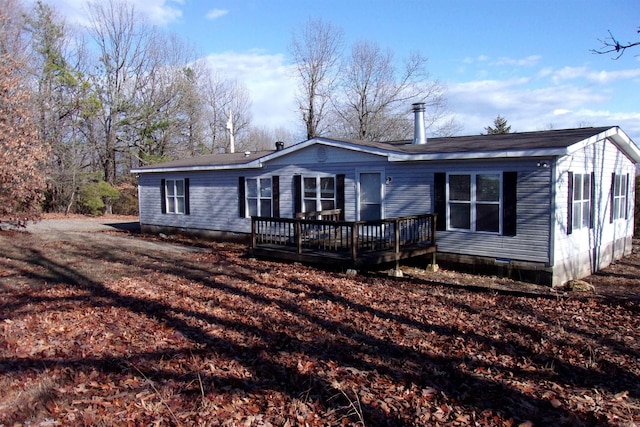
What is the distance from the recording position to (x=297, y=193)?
1530cm

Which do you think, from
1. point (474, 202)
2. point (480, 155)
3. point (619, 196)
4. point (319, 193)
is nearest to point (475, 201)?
point (474, 202)

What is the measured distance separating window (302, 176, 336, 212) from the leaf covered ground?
206 inches

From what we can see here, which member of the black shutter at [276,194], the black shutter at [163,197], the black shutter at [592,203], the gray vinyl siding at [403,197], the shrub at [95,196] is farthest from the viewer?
the shrub at [95,196]

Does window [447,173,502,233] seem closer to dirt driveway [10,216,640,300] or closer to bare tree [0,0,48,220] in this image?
dirt driveway [10,216,640,300]

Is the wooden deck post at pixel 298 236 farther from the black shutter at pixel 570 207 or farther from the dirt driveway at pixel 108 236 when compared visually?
the black shutter at pixel 570 207

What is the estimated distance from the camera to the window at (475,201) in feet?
38.3

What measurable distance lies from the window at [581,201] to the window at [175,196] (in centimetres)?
1318

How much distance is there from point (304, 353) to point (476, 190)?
25.4 feet

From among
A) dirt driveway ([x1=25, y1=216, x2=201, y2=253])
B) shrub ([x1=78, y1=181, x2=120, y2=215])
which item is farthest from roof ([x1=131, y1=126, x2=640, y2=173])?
shrub ([x1=78, y1=181, x2=120, y2=215])

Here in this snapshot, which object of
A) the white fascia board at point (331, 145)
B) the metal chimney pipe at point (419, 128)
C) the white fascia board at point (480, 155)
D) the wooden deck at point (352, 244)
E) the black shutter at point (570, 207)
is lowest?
the wooden deck at point (352, 244)

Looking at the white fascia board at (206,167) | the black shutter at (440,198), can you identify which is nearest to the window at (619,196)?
the black shutter at (440,198)

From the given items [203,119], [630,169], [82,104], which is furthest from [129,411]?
[203,119]

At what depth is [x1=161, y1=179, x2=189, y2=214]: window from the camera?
19.0 m

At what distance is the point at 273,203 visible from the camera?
16.0m
